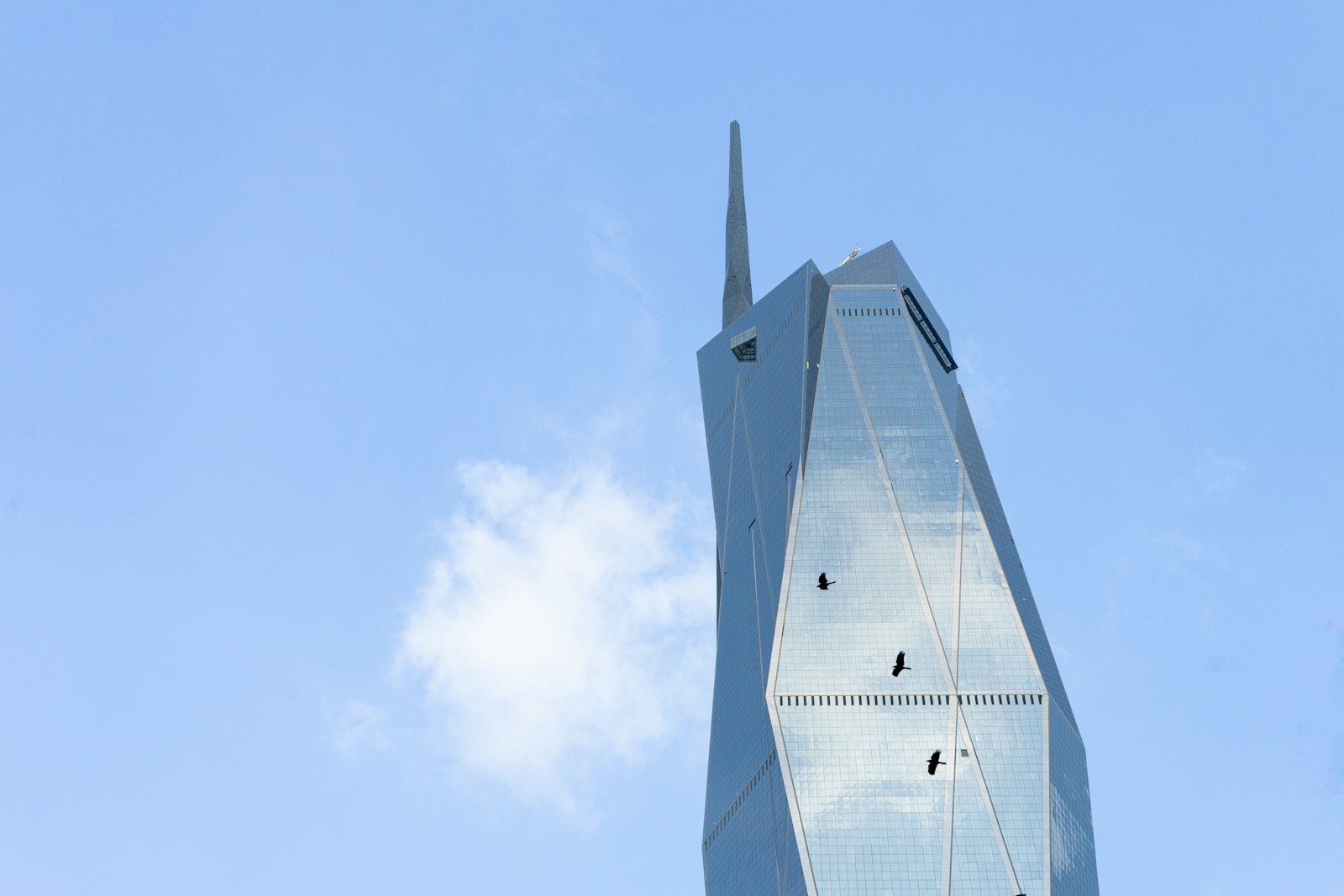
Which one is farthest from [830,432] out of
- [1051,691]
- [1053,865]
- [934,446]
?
[1053,865]

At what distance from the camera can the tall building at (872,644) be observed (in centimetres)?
12000

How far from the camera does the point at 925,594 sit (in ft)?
435

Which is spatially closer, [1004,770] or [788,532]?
[1004,770]

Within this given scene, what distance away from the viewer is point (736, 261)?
18775 cm

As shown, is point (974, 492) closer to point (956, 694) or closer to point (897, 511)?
point (897, 511)

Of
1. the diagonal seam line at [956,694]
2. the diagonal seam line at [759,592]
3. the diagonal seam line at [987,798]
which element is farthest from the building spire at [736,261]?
→ the diagonal seam line at [987,798]

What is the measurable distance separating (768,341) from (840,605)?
31.0m

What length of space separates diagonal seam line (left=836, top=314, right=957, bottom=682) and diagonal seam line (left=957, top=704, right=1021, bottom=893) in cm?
383

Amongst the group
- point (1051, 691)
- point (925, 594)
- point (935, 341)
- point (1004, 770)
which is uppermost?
point (935, 341)

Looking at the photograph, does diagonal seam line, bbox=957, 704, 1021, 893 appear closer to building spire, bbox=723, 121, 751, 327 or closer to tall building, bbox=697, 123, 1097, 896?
tall building, bbox=697, 123, 1097, 896

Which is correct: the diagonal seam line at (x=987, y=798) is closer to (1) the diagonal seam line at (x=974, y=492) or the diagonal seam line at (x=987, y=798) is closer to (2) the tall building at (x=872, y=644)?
(2) the tall building at (x=872, y=644)

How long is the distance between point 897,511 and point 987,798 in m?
26.8

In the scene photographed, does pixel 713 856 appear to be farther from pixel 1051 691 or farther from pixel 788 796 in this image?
pixel 1051 691

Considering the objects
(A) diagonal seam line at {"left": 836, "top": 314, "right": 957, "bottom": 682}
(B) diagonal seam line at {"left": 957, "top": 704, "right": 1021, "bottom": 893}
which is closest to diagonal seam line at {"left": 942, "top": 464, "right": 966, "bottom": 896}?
(B) diagonal seam line at {"left": 957, "top": 704, "right": 1021, "bottom": 893}
